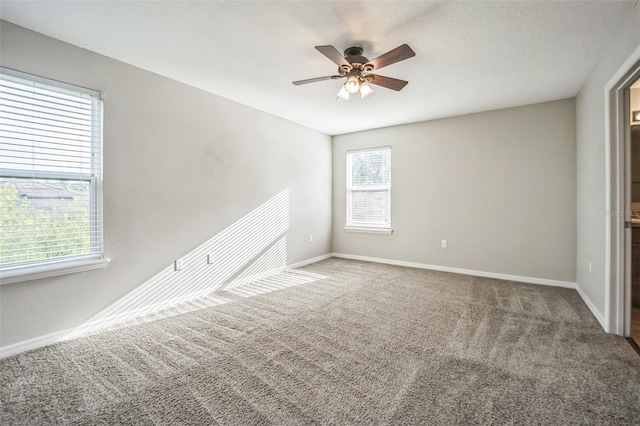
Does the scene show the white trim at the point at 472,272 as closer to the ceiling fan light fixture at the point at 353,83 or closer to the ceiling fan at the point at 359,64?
the ceiling fan at the point at 359,64

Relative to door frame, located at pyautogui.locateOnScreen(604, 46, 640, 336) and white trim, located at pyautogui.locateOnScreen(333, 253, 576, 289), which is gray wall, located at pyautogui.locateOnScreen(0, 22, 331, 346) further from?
door frame, located at pyautogui.locateOnScreen(604, 46, 640, 336)

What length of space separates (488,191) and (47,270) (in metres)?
5.26

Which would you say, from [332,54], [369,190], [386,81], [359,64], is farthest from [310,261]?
[332,54]

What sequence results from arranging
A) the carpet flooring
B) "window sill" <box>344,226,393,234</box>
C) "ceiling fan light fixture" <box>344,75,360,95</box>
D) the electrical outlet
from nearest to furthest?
the carpet flooring
"ceiling fan light fixture" <box>344,75,360,95</box>
the electrical outlet
"window sill" <box>344,226,393,234</box>

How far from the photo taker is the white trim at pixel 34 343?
87.8 inches

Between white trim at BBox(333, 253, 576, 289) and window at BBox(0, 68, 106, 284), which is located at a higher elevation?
window at BBox(0, 68, 106, 284)

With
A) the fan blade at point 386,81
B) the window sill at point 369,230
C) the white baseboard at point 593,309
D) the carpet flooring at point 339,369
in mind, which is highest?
the fan blade at point 386,81

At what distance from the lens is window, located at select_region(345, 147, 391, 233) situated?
5.39m

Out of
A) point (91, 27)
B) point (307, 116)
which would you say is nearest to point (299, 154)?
point (307, 116)

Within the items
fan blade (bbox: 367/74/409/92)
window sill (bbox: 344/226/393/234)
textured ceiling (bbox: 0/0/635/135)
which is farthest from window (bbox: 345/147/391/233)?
fan blade (bbox: 367/74/409/92)

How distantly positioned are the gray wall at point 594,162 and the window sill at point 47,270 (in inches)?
181

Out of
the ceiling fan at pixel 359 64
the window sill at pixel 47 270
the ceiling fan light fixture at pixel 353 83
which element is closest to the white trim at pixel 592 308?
the ceiling fan at pixel 359 64

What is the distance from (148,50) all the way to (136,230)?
1719 millimetres

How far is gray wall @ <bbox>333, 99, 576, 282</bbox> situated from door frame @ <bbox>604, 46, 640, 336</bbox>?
5.06 feet
